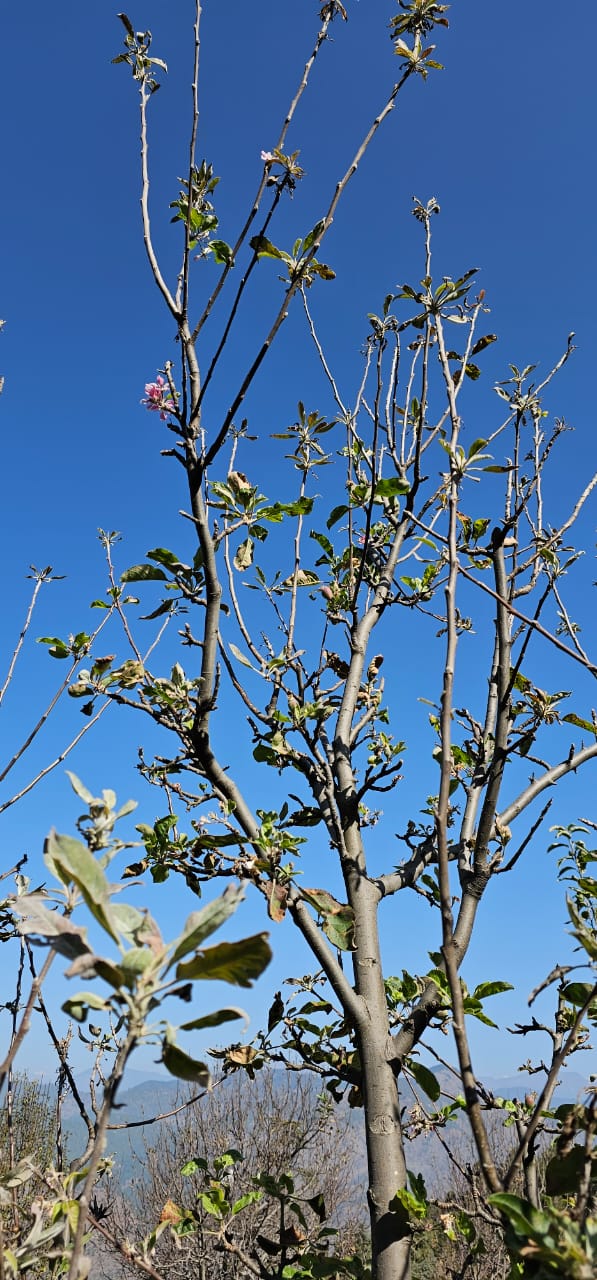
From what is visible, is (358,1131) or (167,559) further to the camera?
(358,1131)

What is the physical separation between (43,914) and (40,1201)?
26.0 inches

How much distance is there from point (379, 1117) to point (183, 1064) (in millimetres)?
1030

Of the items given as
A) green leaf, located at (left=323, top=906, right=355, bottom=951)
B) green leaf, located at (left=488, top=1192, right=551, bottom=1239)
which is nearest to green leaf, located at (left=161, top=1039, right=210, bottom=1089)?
green leaf, located at (left=488, top=1192, right=551, bottom=1239)

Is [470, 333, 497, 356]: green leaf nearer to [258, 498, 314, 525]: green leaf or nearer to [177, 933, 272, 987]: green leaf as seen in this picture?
[258, 498, 314, 525]: green leaf

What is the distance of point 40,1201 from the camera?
1.01m

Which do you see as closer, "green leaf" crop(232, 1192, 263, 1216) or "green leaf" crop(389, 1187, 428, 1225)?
"green leaf" crop(389, 1187, 428, 1225)

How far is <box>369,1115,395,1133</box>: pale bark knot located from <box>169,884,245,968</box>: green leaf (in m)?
1.07

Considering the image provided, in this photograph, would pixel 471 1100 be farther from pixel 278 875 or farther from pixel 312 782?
pixel 312 782

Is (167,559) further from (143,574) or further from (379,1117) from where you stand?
(379,1117)

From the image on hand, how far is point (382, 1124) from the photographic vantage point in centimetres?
146

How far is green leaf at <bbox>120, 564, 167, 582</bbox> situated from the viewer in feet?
5.76

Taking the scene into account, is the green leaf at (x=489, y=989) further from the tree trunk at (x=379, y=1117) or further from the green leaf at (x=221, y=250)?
the green leaf at (x=221, y=250)

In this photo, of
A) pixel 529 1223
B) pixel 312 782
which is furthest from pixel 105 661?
pixel 529 1223

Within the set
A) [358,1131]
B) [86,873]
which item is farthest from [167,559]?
[358,1131]
